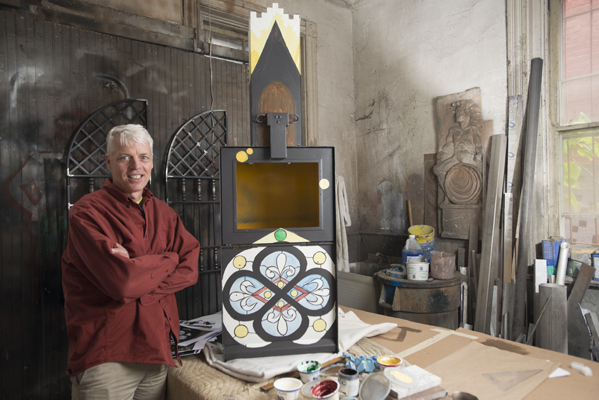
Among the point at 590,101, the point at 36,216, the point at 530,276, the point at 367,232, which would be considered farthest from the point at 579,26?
the point at 36,216

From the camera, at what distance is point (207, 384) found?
130 cm

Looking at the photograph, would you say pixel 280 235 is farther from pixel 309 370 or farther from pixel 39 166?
pixel 39 166

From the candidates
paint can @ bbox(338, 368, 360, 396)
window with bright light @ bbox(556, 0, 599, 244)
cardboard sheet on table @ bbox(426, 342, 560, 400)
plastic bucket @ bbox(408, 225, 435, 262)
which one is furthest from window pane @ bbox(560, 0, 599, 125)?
paint can @ bbox(338, 368, 360, 396)

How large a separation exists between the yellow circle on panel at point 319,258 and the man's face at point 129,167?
2.47 ft

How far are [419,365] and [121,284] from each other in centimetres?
117

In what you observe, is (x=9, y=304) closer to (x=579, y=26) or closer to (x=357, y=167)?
(x=357, y=167)

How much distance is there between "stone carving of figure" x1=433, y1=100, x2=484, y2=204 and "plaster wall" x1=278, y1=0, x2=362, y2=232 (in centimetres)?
127

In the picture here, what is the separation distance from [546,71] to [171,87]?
3270 mm

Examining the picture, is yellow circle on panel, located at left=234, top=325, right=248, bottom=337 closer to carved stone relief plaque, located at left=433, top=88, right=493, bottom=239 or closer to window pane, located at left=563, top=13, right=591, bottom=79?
carved stone relief plaque, located at left=433, top=88, right=493, bottom=239

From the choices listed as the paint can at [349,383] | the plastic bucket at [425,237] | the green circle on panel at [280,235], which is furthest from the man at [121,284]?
the plastic bucket at [425,237]

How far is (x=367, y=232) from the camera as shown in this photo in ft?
15.3

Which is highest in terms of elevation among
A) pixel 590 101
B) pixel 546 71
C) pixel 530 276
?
pixel 546 71

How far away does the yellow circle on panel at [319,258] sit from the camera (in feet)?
4.90

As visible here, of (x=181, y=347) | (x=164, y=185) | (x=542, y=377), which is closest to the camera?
(x=542, y=377)
